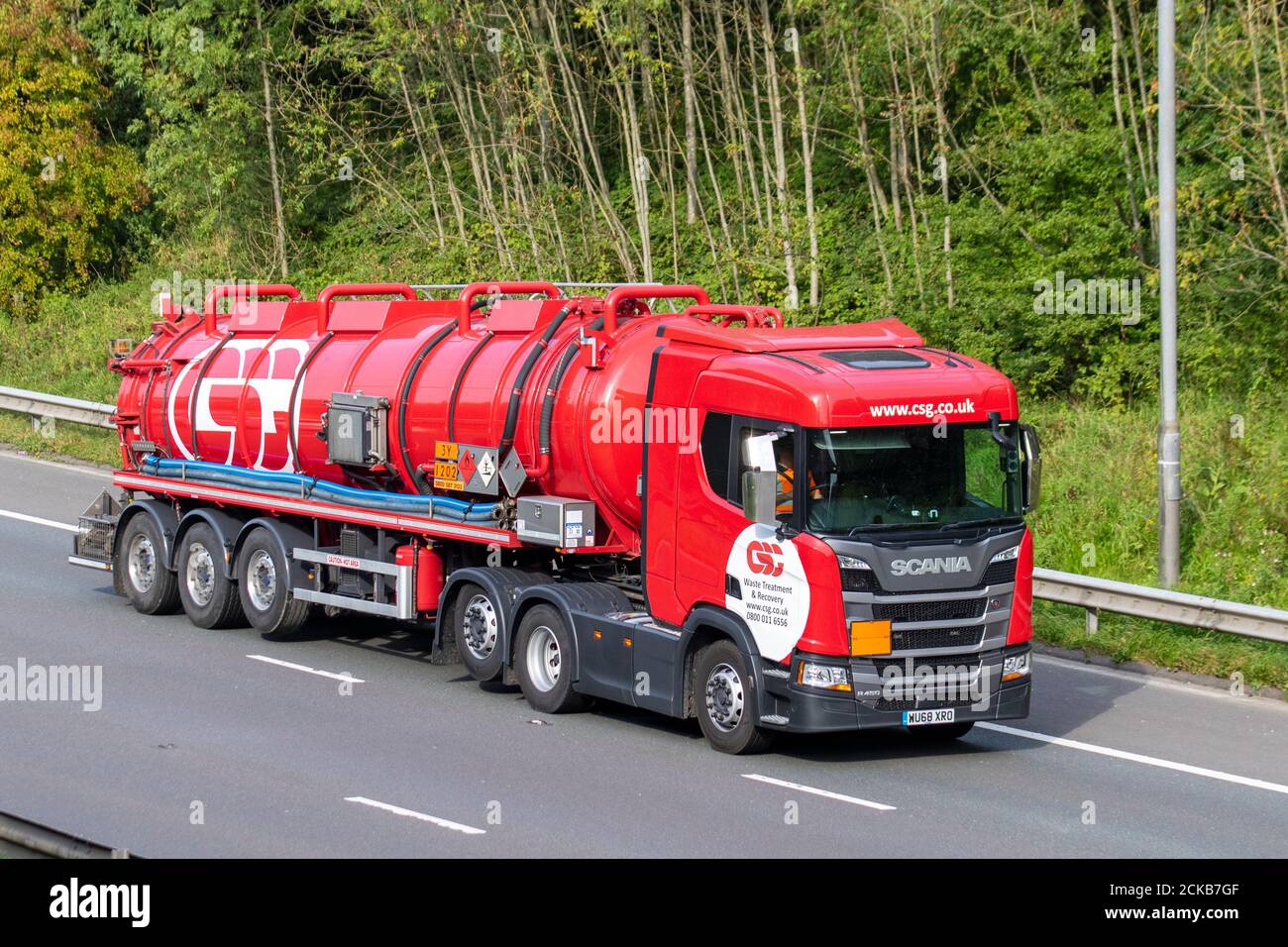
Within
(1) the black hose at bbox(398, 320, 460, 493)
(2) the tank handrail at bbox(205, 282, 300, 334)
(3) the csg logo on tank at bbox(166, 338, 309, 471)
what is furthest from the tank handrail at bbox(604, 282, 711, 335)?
(2) the tank handrail at bbox(205, 282, 300, 334)

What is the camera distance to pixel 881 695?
1192 cm

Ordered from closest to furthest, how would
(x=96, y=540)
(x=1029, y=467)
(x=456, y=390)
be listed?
(x=1029, y=467) → (x=456, y=390) → (x=96, y=540)

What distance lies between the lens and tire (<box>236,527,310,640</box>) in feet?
55.5

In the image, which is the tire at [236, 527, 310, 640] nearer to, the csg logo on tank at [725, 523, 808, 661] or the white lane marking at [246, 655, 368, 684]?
the white lane marking at [246, 655, 368, 684]

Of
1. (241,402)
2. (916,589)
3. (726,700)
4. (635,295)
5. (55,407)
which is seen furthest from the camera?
(55,407)

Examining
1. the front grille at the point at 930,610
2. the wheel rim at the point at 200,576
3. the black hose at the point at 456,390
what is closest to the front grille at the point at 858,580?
the front grille at the point at 930,610

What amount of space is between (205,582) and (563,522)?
5682mm

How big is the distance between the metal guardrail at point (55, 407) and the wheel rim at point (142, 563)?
340 inches

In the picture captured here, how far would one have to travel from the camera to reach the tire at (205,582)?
17578 mm

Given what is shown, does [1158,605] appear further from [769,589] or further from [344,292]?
[344,292]

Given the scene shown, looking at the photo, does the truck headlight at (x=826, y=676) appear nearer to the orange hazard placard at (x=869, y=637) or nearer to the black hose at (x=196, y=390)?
the orange hazard placard at (x=869, y=637)

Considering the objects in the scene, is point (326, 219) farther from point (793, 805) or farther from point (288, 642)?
point (793, 805)

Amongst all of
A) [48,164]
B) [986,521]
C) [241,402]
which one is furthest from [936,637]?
[48,164]

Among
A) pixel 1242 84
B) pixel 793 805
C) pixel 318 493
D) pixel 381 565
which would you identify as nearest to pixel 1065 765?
pixel 793 805
